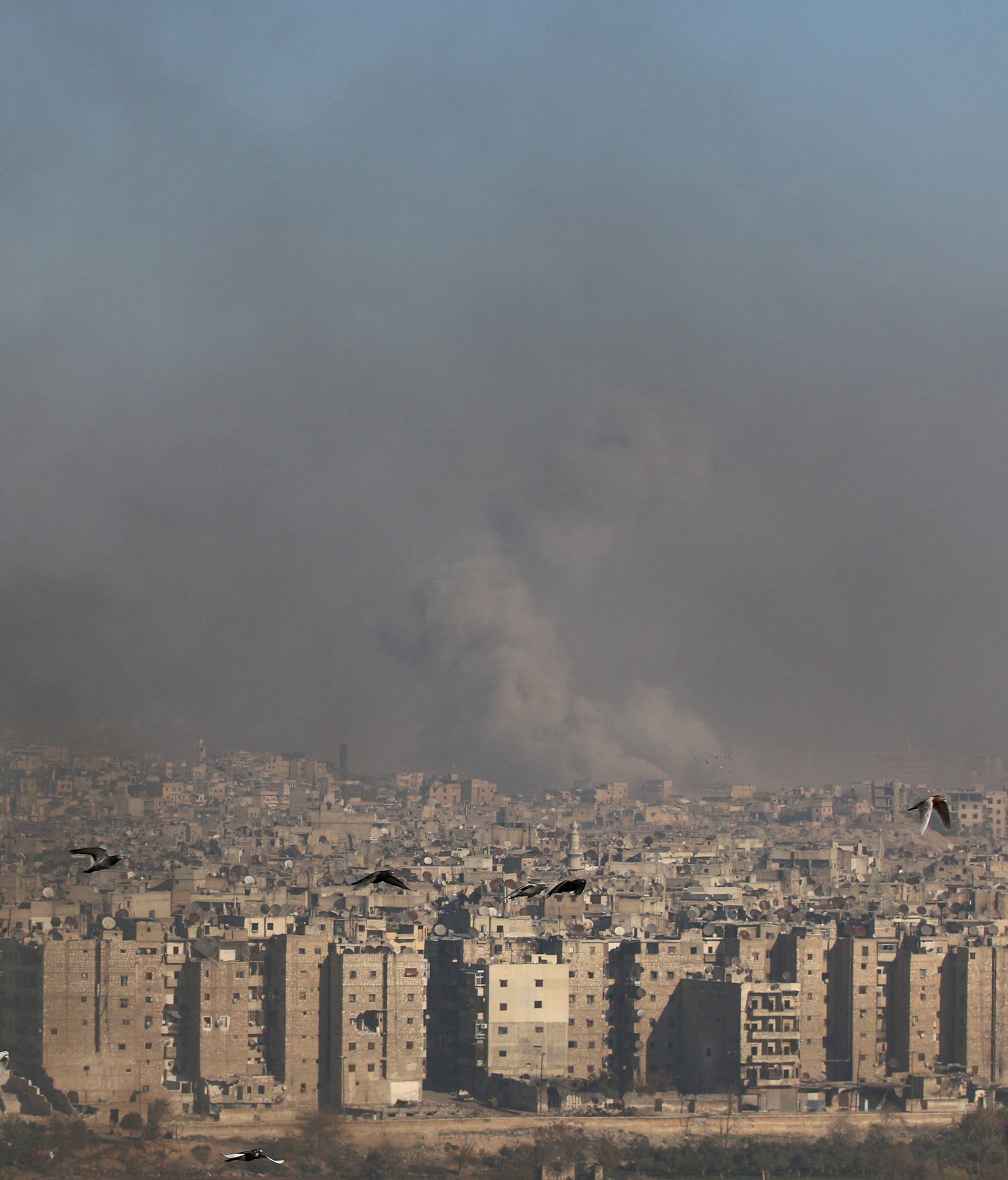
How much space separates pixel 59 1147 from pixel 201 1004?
2.92 metres

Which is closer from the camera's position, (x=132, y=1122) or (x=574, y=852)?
(x=132, y=1122)

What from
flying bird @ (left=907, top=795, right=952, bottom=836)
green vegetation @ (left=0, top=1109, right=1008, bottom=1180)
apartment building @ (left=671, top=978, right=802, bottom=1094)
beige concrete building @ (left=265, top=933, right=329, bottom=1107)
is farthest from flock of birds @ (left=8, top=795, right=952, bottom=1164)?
apartment building @ (left=671, top=978, right=802, bottom=1094)

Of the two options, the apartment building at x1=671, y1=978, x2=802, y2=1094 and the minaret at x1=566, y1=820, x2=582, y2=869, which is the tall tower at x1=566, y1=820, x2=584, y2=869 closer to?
the minaret at x1=566, y1=820, x2=582, y2=869

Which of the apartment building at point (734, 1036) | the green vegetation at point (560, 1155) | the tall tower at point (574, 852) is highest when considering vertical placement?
the tall tower at point (574, 852)

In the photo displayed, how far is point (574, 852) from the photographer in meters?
47.9

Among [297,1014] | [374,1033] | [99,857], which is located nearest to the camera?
[99,857]

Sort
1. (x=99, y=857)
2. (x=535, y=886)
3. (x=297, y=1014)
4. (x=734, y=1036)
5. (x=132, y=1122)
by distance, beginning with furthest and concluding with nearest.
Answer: (x=734, y=1036)
(x=297, y=1014)
(x=132, y=1122)
(x=535, y=886)
(x=99, y=857)

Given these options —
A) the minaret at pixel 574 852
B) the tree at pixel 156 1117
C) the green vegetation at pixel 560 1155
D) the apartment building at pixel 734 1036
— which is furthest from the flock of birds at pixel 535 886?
the minaret at pixel 574 852

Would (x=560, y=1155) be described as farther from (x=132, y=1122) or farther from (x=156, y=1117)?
(x=132, y=1122)

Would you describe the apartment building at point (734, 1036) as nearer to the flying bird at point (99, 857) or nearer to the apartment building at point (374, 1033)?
the apartment building at point (374, 1033)

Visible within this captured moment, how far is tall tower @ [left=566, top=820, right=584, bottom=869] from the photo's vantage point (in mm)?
45312

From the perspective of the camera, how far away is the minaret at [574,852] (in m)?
45.3

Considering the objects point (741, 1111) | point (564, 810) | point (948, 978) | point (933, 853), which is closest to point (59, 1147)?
point (741, 1111)

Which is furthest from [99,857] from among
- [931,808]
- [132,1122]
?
[132,1122]
